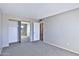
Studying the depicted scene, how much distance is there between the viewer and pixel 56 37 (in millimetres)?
5543

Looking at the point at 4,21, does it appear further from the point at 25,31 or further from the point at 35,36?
the point at 25,31

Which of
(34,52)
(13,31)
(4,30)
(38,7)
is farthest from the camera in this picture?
(13,31)

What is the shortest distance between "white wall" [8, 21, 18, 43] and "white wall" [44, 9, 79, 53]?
8.55ft

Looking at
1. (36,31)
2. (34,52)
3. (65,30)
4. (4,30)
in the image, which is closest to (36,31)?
(36,31)

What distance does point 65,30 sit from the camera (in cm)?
472

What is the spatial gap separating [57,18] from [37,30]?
2941mm

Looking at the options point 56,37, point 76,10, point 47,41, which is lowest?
point 47,41

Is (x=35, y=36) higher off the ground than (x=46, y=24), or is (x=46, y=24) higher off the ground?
(x=46, y=24)

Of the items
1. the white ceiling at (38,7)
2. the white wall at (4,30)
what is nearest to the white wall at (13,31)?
the white wall at (4,30)

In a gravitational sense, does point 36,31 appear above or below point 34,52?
above

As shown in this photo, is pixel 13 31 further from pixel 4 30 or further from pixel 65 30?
pixel 65 30

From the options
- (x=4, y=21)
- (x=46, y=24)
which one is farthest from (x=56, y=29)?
(x=4, y=21)

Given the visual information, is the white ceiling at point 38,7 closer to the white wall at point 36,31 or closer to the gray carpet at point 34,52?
the gray carpet at point 34,52

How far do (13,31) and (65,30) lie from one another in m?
3.93
